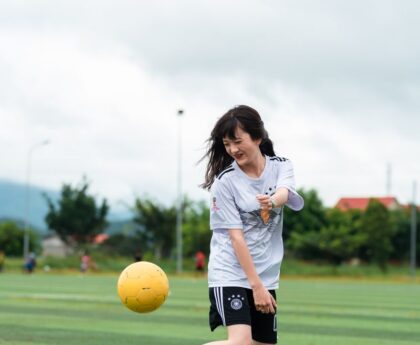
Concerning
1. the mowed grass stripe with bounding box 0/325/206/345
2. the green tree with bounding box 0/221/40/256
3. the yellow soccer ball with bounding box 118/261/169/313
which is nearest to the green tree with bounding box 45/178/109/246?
the green tree with bounding box 0/221/40/256

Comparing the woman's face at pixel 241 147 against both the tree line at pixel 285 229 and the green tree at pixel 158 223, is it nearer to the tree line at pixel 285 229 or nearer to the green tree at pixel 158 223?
the tree line at pixel 285 229

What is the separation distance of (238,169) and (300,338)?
713cm

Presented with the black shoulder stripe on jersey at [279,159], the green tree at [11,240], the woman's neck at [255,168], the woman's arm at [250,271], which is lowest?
the green tree at [11,240]

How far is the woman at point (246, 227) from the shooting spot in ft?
19.2

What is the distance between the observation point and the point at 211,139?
6.16 meters

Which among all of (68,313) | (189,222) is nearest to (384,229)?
(189,222)

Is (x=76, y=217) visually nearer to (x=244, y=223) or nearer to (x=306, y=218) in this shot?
(x=306, y=218)

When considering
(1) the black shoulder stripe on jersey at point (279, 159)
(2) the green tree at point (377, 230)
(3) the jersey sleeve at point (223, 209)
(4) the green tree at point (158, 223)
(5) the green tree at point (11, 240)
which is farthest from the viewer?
(5) the green tree at point (11, 240)

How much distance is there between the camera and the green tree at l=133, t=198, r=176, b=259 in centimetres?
8312

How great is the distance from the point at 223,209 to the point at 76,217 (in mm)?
80866

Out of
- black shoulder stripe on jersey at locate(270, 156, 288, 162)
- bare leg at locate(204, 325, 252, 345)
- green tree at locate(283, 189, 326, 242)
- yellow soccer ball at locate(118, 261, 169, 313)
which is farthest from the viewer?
green tree at locate(283, 189, 326, 242)

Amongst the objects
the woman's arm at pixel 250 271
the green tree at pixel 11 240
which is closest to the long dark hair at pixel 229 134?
the woman's arm at pixel 250 271

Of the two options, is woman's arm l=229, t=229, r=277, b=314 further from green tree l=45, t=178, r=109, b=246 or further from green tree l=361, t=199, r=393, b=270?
green tree l=45, t=178, r=109, b=246

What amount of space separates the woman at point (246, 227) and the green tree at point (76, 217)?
80273mm
